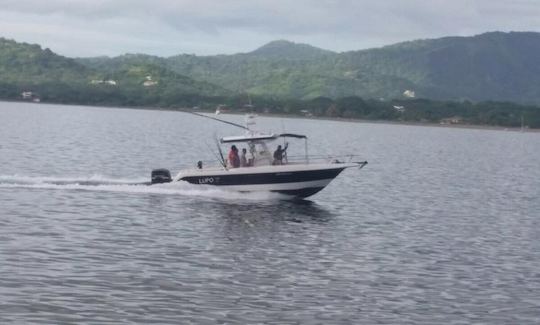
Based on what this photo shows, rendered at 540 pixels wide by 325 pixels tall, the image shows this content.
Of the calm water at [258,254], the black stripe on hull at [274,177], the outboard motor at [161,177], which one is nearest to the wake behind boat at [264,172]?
the black stripe on hull at [274,177]

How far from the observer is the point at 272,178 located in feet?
128

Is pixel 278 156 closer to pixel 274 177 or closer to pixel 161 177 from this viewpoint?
pixel 274 177

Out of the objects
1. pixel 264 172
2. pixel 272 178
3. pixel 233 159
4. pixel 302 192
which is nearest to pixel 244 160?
pixel 233 159

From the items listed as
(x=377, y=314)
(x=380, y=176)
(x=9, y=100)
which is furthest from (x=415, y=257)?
(x=9, y=100)

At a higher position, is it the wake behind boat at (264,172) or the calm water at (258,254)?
the wake behind boat at (264,172)

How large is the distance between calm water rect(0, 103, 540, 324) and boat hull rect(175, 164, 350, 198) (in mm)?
525

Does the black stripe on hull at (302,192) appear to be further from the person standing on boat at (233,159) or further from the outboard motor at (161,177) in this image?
the outboard motor at (161,177)

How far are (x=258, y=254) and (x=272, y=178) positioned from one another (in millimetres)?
11021

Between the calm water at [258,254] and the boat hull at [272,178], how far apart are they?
525 mm

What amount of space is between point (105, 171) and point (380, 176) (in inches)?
693

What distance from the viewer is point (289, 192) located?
39594 millimetres

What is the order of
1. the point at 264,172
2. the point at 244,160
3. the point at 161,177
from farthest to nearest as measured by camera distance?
the point at 161,177
the point at 244,160
the point at 264,172

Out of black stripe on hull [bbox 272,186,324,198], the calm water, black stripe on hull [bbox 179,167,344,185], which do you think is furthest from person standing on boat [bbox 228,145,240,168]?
black stripe on hull [bbox 272,186,324,198]

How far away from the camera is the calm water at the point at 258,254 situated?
70.3 feet
